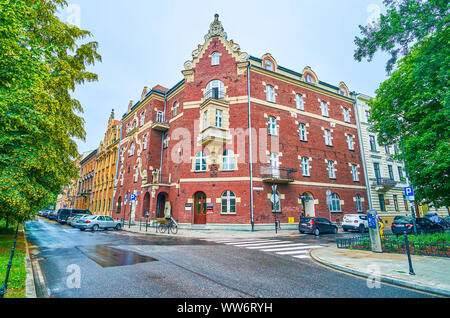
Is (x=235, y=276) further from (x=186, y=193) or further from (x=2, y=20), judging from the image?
(x=186, y=193)

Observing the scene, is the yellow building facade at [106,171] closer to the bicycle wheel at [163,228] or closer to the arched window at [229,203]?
the bicycle wheel at [163,228]

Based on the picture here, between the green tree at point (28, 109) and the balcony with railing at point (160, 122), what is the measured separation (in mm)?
14545

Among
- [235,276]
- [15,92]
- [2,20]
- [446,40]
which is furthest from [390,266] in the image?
[2,20]

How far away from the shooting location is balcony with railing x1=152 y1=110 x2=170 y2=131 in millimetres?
27284

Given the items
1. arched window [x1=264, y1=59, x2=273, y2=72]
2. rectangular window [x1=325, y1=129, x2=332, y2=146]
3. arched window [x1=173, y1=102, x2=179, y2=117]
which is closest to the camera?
arched window [x1=264, y1=59, x2=273, y2=72]

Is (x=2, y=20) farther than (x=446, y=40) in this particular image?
No

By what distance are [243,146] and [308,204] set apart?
31.4 ft

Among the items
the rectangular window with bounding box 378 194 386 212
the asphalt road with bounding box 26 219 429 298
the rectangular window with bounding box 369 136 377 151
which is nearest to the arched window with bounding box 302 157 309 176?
the rectangular window with bounding box 378 194 386 212

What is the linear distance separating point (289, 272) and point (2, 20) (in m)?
12.4

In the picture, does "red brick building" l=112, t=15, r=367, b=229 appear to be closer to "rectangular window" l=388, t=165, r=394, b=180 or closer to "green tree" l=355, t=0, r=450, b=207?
"rectangular window" l=388, t=165, r=394, b=180

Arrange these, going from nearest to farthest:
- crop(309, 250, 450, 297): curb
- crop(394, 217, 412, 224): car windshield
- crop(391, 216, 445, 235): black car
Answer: crop(309, 250, 450, 297): curb < crop(391, 216, 445, 235): black car < crop(394, 217, 412, 224): car windshield

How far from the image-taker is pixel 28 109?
8078 mm

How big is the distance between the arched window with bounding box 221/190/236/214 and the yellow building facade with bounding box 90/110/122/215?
23395mm
